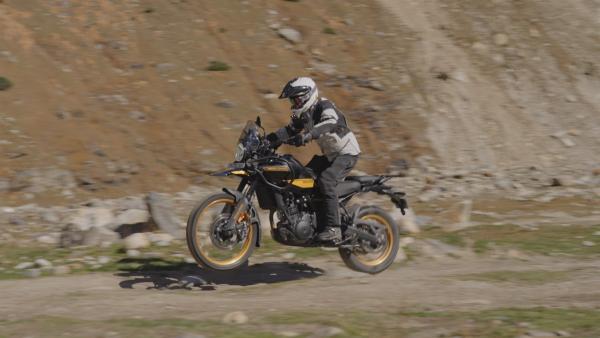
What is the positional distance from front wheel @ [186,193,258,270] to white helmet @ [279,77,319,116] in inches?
57.1

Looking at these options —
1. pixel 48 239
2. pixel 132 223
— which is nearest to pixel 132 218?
pixel 132 223

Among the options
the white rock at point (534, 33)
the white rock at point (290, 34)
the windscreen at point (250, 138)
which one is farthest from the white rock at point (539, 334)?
the white rock at point (534, 33)

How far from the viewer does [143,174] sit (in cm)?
1936

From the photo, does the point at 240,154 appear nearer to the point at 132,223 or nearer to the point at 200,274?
the point at 200,274

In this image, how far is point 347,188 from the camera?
11.3 m

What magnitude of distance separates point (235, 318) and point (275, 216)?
2614 mm

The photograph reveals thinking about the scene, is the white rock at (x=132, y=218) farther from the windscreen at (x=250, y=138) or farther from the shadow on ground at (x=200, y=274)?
the windscreen at (x=250, y=138)

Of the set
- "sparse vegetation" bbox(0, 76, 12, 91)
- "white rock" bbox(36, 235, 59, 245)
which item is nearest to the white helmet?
"white rock" bbox(36, 235, 59, 245)

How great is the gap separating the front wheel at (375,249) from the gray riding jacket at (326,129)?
0.92 meters

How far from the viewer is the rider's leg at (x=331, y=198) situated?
A: 11.0 metres

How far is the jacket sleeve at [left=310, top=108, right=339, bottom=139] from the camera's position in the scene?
1070 centimetres

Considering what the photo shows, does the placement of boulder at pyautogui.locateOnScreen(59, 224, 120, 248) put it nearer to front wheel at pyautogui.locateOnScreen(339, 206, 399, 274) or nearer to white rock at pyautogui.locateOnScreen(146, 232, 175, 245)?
white rock at pyautogui.locateOnScreen(146, 232, 175, 245)

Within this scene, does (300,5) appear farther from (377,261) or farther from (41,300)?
(41,300)

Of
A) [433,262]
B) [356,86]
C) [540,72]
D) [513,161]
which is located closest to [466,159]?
[513,161]
